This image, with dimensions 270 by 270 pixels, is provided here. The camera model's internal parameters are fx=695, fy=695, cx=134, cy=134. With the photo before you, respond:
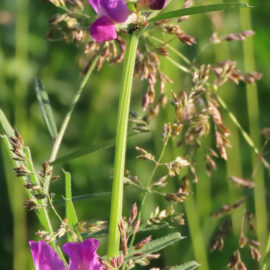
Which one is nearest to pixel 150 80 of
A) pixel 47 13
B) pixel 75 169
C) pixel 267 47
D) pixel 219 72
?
pixel 219 72

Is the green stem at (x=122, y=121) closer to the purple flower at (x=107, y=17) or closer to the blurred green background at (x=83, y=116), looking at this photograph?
the purple flower at (x=107, y=17)

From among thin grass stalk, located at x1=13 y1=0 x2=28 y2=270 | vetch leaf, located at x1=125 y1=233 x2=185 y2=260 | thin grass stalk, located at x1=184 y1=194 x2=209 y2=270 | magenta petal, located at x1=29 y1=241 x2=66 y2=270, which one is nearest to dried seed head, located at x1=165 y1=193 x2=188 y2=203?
vetch leaf, located at x1=125 y1=233 x2=185 y2=260

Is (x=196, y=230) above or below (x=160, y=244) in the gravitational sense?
below

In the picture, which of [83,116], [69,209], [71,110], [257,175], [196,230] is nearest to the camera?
[69,209]

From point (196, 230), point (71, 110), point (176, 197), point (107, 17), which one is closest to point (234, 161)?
point (196, 230)

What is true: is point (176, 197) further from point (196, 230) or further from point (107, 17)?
point (196, 230)

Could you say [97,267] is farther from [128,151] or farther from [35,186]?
[128,151]
